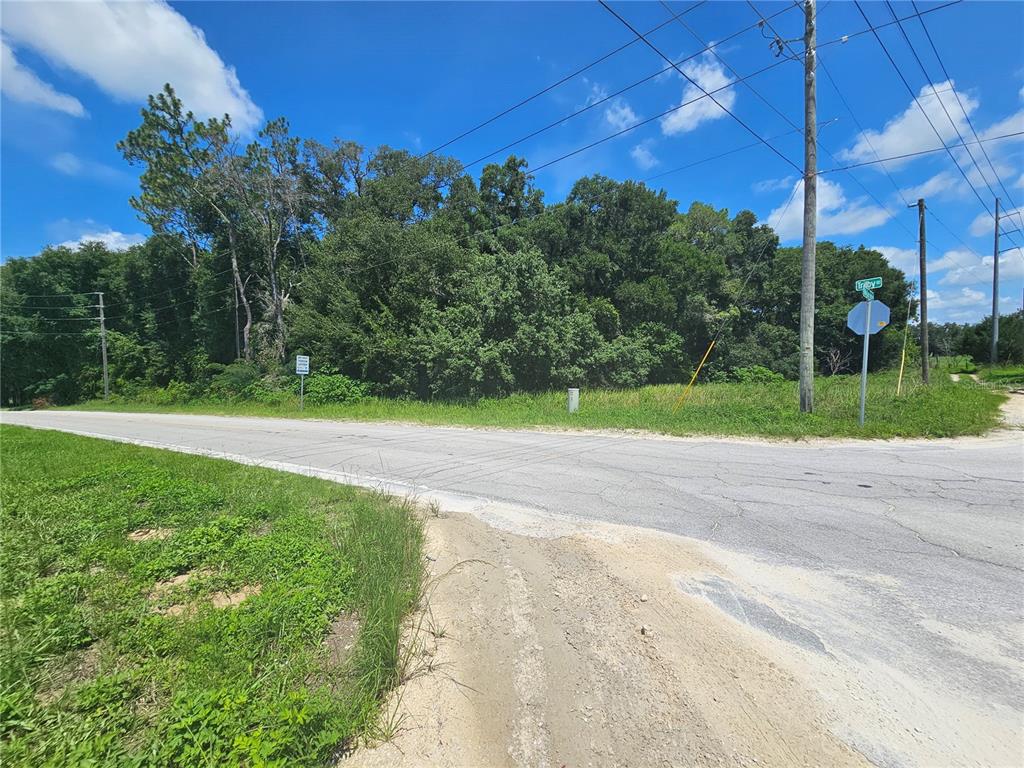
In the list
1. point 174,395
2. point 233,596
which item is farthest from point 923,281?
point 174,395

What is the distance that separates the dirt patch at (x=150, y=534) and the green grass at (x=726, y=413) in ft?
33.2

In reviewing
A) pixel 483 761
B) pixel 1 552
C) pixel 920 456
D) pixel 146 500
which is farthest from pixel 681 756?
pixel 920 456

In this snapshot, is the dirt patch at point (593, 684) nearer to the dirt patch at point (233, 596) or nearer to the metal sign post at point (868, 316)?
the dirt patch at point (233, 596)

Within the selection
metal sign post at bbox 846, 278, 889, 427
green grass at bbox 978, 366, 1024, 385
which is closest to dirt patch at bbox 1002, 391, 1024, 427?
metal sign post at bbox 846, 278, 889, 427

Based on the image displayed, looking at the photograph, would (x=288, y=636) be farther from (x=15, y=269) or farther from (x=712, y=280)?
(x=15, y=269)

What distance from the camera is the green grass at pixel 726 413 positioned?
1030cm

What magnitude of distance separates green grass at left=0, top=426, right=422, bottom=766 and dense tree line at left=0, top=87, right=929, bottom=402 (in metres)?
15.4

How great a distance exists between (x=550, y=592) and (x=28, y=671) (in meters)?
3.16

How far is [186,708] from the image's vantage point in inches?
82.4

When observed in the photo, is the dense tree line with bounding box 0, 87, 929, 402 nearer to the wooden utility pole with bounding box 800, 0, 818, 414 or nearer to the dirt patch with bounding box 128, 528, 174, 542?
the wooden utility pole with bounding box 800, 0, 818, 414

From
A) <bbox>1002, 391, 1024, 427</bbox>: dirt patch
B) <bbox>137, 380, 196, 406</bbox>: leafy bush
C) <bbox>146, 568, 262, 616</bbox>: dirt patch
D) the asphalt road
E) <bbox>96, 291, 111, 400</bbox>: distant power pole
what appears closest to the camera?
the asphalt road

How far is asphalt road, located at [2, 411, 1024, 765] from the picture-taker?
2555 mm

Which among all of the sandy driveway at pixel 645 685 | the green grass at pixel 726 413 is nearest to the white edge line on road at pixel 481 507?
the sandy driveway at pixel 645 685

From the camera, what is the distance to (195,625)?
9.06 feet
